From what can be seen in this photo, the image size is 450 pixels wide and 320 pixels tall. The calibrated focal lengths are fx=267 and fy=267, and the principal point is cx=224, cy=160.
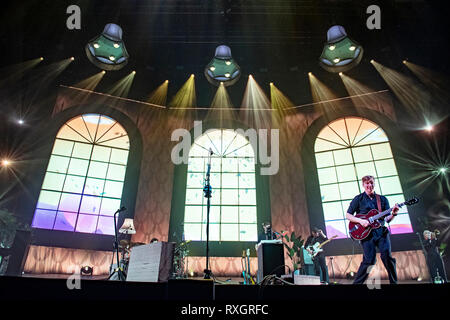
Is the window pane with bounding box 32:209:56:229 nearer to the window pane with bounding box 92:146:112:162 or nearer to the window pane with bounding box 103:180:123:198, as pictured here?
the window pane with bounding box 103:180:123:198

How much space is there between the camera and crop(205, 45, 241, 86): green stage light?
6.93 m

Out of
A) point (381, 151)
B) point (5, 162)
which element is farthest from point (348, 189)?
point (5, 162)

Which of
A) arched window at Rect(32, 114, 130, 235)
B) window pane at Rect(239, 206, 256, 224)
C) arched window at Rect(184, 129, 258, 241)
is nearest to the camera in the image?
arched window at Rect(32, 114, 130, 235)

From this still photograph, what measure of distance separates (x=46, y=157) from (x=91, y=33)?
358 cm

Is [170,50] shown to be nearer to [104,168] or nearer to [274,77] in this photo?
[274,77]

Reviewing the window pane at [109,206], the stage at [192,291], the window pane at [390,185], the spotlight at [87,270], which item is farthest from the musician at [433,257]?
→ the spotlight at [87,270]

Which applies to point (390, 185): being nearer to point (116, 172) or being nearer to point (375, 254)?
point (375, 254)

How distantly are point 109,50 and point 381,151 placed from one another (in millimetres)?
8130

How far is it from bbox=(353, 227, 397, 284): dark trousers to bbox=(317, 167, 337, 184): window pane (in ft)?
17.2

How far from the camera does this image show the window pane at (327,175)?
26.7 feet

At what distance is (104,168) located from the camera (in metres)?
8.02

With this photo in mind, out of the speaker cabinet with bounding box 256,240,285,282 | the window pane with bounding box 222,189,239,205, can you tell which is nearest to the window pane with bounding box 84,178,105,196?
the window pane with bounding box 222,189,239,205

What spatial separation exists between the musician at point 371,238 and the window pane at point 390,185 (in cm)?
498

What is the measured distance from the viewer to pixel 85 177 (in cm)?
777
